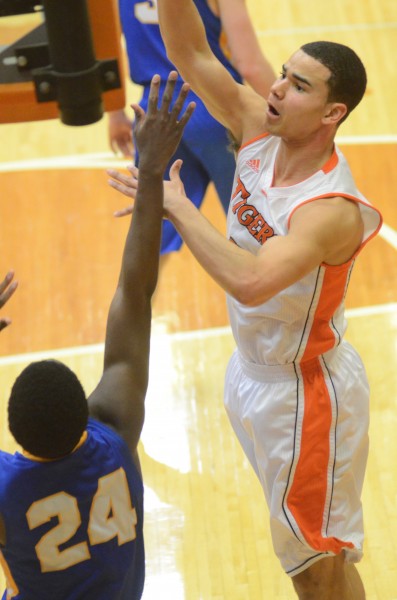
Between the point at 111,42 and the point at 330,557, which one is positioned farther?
the point at 330,557

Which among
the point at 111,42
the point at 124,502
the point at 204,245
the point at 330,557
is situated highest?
the point at 111,42

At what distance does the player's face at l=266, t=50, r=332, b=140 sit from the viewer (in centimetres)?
334

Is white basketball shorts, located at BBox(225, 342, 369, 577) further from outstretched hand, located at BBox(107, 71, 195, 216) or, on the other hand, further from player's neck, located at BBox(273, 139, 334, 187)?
outstretched hand, located at BBox(107, 71, 195, 216)

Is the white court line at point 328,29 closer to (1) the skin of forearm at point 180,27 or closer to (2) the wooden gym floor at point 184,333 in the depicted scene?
(2) the wooden gym floor at point 184,333

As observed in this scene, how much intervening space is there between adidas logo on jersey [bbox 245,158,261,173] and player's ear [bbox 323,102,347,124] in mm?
295

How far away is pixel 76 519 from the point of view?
2.51 meters

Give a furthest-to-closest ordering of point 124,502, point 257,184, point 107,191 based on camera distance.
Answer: point 107,191 → point 257,184 → point 124,502

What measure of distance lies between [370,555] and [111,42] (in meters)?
2.56

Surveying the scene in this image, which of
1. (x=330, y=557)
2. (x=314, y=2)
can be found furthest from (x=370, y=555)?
(x=314, y=2)

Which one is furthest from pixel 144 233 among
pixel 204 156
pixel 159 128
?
pixel 204 156

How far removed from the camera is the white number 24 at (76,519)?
2477 millimetres

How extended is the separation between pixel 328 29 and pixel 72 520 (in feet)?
20.5

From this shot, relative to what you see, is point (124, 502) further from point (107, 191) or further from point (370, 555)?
point (107, 191)

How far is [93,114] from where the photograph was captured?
7.86 feet
